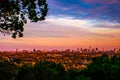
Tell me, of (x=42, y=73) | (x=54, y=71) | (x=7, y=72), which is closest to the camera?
(x=42, y=73)

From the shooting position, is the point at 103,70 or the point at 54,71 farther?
the point at 103,70

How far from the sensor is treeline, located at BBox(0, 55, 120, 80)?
18.8 meters

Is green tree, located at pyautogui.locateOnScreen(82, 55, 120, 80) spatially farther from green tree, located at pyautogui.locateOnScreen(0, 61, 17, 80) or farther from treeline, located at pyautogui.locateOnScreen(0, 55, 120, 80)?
green tree, located at pyautogui.locateOnScreen(0, 61, 17, 80)

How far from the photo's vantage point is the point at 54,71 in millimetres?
19188

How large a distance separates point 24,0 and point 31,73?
28.2ft

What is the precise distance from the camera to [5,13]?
2619cm

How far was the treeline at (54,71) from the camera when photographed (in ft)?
61.5

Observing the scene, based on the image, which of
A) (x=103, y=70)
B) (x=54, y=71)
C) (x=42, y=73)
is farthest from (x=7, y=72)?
(x=103, y=70)

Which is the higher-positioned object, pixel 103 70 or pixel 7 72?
pixel 7 72

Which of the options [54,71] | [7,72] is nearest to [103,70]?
[54,71]

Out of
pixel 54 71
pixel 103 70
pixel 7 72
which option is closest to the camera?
pixel 7 72

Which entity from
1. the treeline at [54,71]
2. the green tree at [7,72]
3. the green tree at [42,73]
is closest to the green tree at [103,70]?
the treeline at [54,71]

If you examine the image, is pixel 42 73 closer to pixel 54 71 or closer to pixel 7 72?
pixel 54 71

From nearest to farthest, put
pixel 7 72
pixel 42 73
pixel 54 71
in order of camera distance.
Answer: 1. pixel 42 73
2. pixel 7 72
3. pixel 54 71
